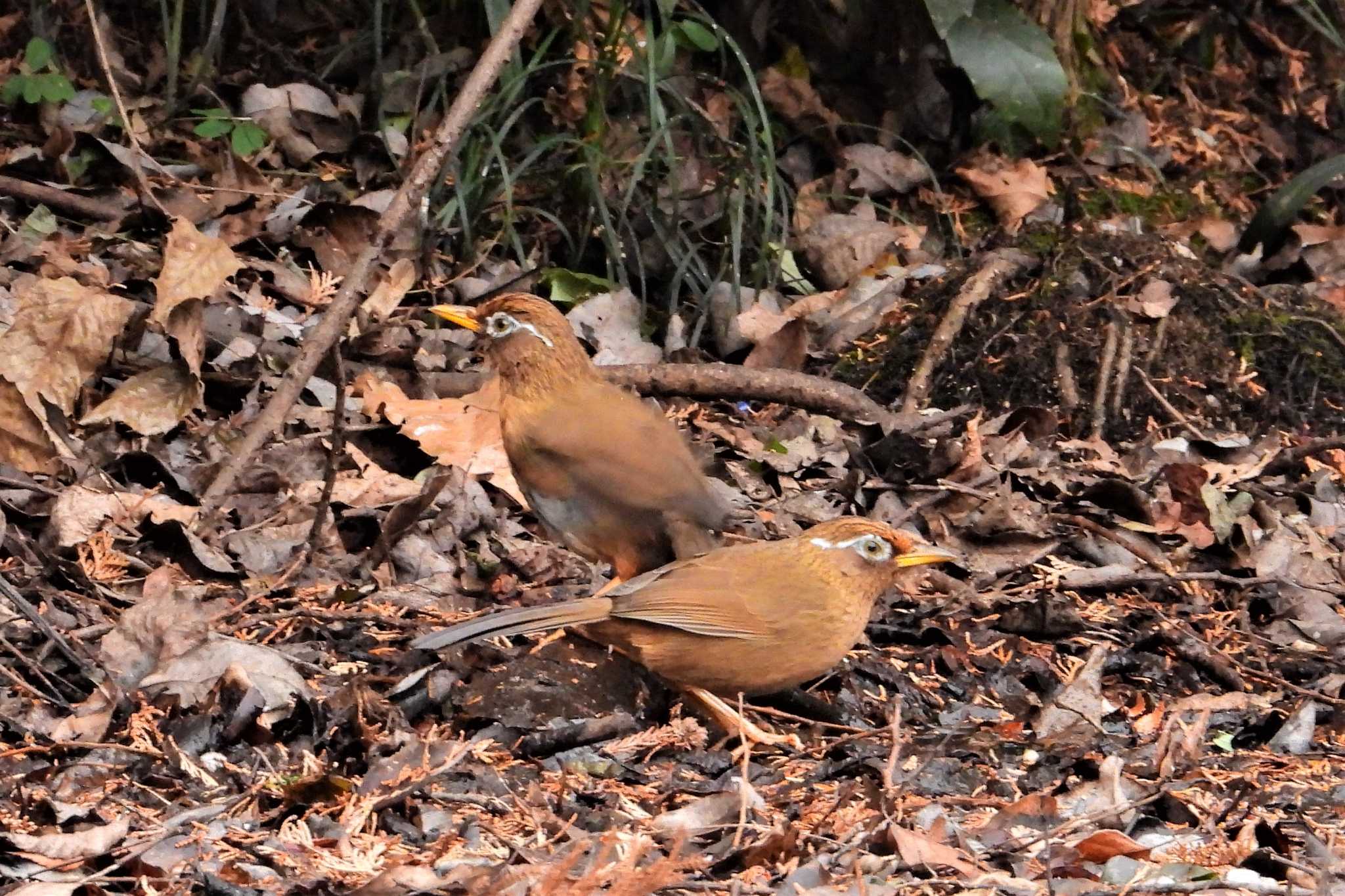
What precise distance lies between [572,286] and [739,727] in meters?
3.39

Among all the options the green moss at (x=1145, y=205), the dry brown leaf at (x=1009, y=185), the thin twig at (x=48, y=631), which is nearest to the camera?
the thin twig at (x=48, y=631)

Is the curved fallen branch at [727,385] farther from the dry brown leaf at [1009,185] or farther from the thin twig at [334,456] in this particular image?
the dry brown leaf at [1009,185]

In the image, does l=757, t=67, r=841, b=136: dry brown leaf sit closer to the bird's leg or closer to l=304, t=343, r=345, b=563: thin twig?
l=304, t=343, r=345, b=563: thin twig

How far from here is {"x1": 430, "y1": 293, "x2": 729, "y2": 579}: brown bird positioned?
4840 millimetres

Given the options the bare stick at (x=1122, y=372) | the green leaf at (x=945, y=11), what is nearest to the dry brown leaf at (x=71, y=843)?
the bare stick at (x=1122, y=372)

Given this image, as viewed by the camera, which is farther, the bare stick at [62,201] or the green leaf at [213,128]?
the green leaf at [213,128]

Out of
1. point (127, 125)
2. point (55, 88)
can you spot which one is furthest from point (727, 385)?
point (55, 88)

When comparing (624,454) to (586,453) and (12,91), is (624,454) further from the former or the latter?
(12,91)

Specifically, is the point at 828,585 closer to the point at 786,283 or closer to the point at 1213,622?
the point at 1213,622

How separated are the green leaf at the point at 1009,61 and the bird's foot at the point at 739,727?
4.28m

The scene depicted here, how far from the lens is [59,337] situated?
5.25 metres

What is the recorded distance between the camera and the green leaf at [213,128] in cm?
735

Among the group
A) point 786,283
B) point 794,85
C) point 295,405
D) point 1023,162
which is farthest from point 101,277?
point 1023,162

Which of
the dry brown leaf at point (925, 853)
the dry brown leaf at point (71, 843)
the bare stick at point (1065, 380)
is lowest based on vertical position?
the bare stick at point (1065, 380)
